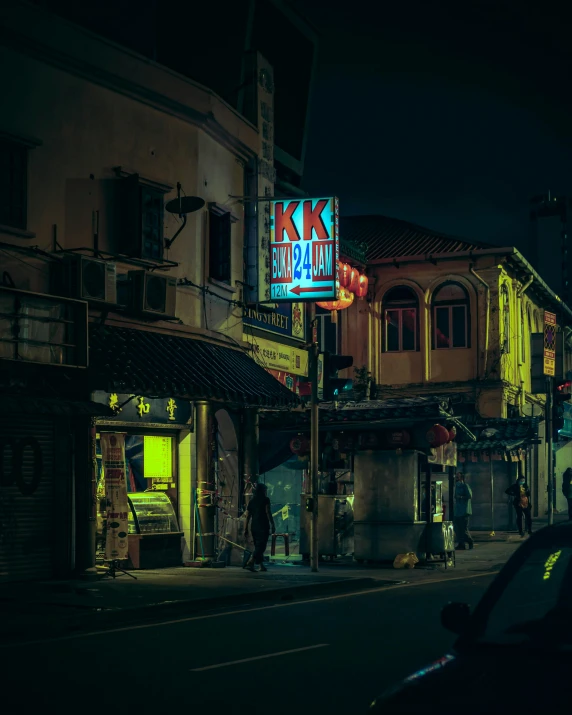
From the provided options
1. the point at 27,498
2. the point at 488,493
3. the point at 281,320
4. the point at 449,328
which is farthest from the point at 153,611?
the point at 449,328

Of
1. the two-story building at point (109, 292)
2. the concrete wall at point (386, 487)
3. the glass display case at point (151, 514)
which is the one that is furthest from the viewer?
the concrete wall at point (386, 487)

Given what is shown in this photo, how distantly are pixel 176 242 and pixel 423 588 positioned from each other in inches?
320

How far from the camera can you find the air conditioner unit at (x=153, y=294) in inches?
815

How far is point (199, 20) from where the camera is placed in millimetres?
27906

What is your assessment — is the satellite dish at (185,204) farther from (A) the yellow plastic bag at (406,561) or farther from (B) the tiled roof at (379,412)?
(A) the yellow plastic bag at (406,561)

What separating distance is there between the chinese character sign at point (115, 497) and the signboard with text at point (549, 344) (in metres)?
29.8

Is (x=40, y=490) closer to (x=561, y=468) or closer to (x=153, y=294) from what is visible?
(x=153, y=294)

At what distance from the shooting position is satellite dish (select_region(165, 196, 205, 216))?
21516mm

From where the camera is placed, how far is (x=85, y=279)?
19.4 meters

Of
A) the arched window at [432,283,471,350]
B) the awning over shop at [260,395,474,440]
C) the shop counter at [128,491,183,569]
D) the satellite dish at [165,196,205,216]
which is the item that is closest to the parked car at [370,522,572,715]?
the satellite dish at [165,196,205,216]

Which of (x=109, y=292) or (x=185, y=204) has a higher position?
(x=185, y=204)

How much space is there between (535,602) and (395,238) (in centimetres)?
4145

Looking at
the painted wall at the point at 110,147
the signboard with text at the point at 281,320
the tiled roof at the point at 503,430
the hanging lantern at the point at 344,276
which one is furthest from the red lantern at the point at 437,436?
the tiled roof at the point at 503,430

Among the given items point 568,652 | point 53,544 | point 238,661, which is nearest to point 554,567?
point 568,652
